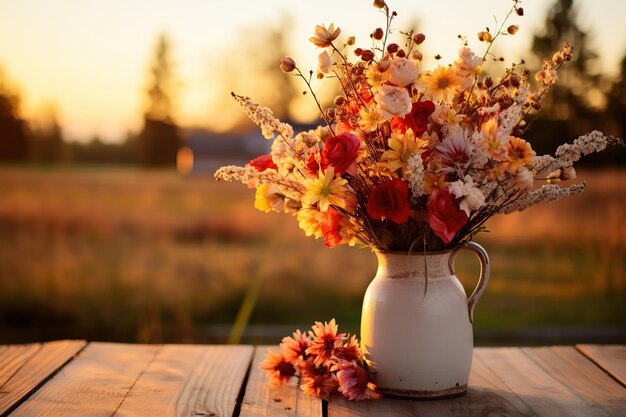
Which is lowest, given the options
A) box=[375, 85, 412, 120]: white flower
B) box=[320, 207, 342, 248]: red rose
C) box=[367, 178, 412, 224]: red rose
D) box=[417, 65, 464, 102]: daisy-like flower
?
box=[320, 207, 342, 248]: red rose

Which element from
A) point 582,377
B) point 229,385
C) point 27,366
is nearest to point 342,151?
point 229,385

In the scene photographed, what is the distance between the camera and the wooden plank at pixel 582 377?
5.55ft

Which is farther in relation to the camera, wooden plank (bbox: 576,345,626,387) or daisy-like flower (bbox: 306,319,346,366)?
wooden plank (bbox: 576,345,626,387)

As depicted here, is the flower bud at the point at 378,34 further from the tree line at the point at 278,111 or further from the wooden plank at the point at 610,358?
the wooden plank at the point at 610,358

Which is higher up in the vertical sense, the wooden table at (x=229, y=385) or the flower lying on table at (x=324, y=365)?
the flower lying on table at (x=324, y=365)

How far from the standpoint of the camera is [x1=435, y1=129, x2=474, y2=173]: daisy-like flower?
153 cm

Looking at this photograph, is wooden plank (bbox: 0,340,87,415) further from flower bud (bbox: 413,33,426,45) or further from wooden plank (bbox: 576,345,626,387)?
wooden plank (bbox: 576,345,626,387)

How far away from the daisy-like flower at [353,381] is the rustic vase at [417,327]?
0.11 ft

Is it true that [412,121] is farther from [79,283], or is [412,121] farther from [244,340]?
[79,283]

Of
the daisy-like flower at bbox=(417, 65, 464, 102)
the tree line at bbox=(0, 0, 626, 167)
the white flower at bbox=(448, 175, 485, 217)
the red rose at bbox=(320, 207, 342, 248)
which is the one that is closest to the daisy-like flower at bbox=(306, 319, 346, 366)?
the red rose at bbox=(320, 207, 342, 248)

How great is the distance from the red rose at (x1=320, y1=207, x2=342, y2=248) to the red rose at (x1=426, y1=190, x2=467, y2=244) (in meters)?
0.23

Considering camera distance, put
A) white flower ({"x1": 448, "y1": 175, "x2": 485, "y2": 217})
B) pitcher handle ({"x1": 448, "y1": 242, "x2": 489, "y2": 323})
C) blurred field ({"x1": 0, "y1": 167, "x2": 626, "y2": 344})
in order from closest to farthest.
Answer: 1. white flower ({"x1": 448, "y1": 175, "x2": 485, "y2": 217})
2. pitcher handle ({"x1": 448, "y1": 242, "x2": 489, "y2": 323})
3. blurred field ({"x1": 0, "y1": 167, "x2": 626, "y2": 344})

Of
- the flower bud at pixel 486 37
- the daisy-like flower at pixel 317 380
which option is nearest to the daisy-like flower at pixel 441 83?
the flower bud at pixel 486 37

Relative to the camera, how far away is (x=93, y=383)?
182cm
